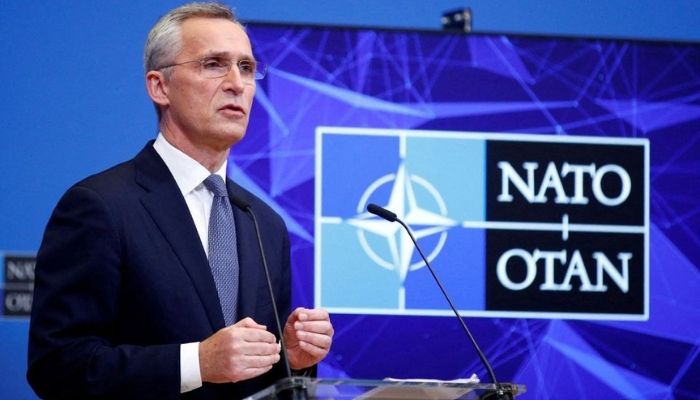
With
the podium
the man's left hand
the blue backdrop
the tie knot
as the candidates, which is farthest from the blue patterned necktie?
the blue backdrop

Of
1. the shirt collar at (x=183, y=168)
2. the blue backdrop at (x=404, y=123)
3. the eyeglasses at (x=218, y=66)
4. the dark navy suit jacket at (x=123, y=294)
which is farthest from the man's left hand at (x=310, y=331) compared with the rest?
the blue backdrop at (x=404, y=123)

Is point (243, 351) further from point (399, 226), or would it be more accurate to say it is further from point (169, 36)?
point (399, 226)

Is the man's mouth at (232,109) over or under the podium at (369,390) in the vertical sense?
over

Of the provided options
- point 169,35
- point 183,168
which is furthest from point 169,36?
point 183,168

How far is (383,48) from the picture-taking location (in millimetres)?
3832

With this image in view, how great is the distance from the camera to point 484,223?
3.84 m

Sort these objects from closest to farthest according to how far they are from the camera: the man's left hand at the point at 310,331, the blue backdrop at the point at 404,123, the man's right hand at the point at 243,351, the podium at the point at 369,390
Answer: the podium at the point at 369,390 < the man's right hand at the point at 243,351 < the man's left hand at the point at 310,331 < the blue backdrop at the point at 404,123

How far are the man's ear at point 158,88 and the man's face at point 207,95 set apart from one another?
0.01 meters

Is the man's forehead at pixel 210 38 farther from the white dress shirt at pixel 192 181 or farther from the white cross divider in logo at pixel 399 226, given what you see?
the white cross divider in logo at pixel 399 226

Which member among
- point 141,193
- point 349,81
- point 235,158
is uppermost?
point 349,81

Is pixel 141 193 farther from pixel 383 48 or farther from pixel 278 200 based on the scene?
pixel 383 48

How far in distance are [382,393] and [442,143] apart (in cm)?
179

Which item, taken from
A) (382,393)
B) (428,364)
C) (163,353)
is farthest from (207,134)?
(428,364)

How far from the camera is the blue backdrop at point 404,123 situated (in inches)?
148
